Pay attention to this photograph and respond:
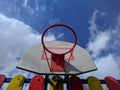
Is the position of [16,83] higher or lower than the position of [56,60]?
lower

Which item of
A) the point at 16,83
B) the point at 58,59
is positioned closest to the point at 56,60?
the point at 58,59

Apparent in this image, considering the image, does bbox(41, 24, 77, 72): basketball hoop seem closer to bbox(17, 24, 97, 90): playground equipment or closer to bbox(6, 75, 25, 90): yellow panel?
bbox(17, 24, 97, 90): playground equipment

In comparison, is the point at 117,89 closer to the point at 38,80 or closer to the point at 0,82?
the point at 38,80

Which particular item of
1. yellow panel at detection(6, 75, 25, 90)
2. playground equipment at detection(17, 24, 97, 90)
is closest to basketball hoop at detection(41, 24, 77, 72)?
playground equipment at detection(17, 24, 97, 90)

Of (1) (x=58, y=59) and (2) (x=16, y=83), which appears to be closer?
(1) (x=58, y=59)

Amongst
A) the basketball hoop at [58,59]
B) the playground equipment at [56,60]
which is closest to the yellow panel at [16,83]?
the playground equipment at [56,60]

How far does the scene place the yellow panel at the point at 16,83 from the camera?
182 inches

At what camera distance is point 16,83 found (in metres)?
4.79

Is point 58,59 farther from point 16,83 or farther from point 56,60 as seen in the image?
point 16,83

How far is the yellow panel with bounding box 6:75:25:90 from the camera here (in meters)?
4.63

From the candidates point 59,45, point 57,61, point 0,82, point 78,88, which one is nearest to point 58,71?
point 57,61

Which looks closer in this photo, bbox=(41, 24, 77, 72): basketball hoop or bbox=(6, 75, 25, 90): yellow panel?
bbox=(41, 24, 77, 72): basketball hoop

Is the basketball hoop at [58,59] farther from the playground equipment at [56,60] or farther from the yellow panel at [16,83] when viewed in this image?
the yellow panel at [16,83]

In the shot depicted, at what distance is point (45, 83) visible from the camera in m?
4.72
